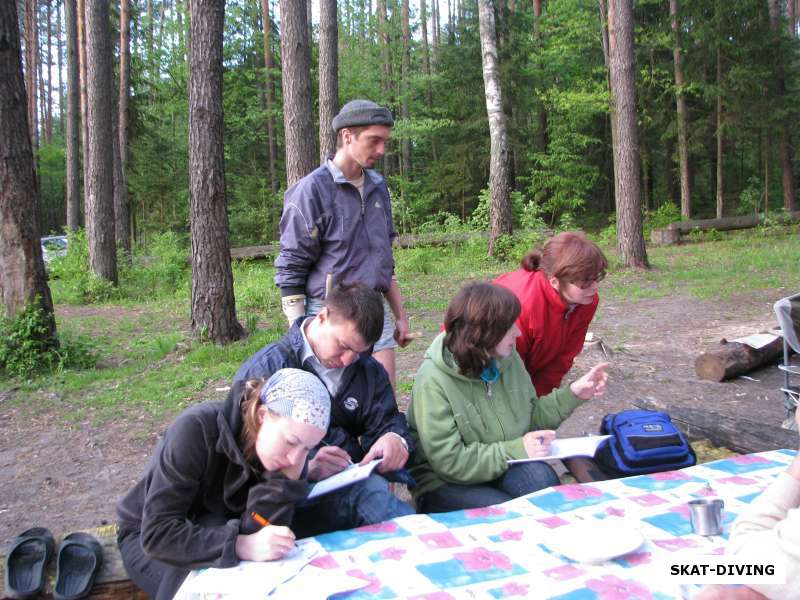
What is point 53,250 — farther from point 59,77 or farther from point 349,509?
point 59,77

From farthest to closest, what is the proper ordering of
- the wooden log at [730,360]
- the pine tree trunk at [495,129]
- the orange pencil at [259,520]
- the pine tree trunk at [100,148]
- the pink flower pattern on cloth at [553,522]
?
the pine tree trunk at [495,129] → the pine tree trunk at [100,148] → the wooden log at [730,360] → the pink flower pattern on cloth at [553,522] → the orange pencil at [259,520]

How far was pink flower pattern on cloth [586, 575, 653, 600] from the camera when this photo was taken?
1.69m

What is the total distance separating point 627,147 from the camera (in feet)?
41.5

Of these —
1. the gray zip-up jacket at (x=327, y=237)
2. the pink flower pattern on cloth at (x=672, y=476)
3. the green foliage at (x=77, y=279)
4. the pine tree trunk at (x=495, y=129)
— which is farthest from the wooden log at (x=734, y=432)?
the green foliage at (x=77, y=279)

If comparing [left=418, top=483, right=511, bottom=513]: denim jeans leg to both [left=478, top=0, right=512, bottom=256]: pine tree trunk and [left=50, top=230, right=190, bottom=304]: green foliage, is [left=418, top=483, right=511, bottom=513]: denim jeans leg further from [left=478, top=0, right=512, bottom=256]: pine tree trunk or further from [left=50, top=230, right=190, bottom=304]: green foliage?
[left=478, top=0, right=512, bottom=256]: pine tree trunk

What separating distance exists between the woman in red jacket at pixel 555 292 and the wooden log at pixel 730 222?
15.9 meters

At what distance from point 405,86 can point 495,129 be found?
1219 centimetres

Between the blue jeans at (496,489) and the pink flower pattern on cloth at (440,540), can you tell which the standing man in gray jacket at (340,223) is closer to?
the blue jeans at (496,489)

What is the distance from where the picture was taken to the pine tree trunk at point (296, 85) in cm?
981

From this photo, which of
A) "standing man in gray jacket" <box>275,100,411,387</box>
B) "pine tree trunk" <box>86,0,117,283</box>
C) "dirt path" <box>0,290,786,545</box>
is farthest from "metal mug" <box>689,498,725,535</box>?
"pine tree trunk" <box>86,0,117,283</box>

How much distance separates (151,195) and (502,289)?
24.7 metres

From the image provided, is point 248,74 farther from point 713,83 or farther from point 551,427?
point 551,427

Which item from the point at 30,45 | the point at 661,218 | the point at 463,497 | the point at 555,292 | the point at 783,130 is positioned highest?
the point at 30,45

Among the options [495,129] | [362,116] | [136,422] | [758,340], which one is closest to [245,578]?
[362,116]
